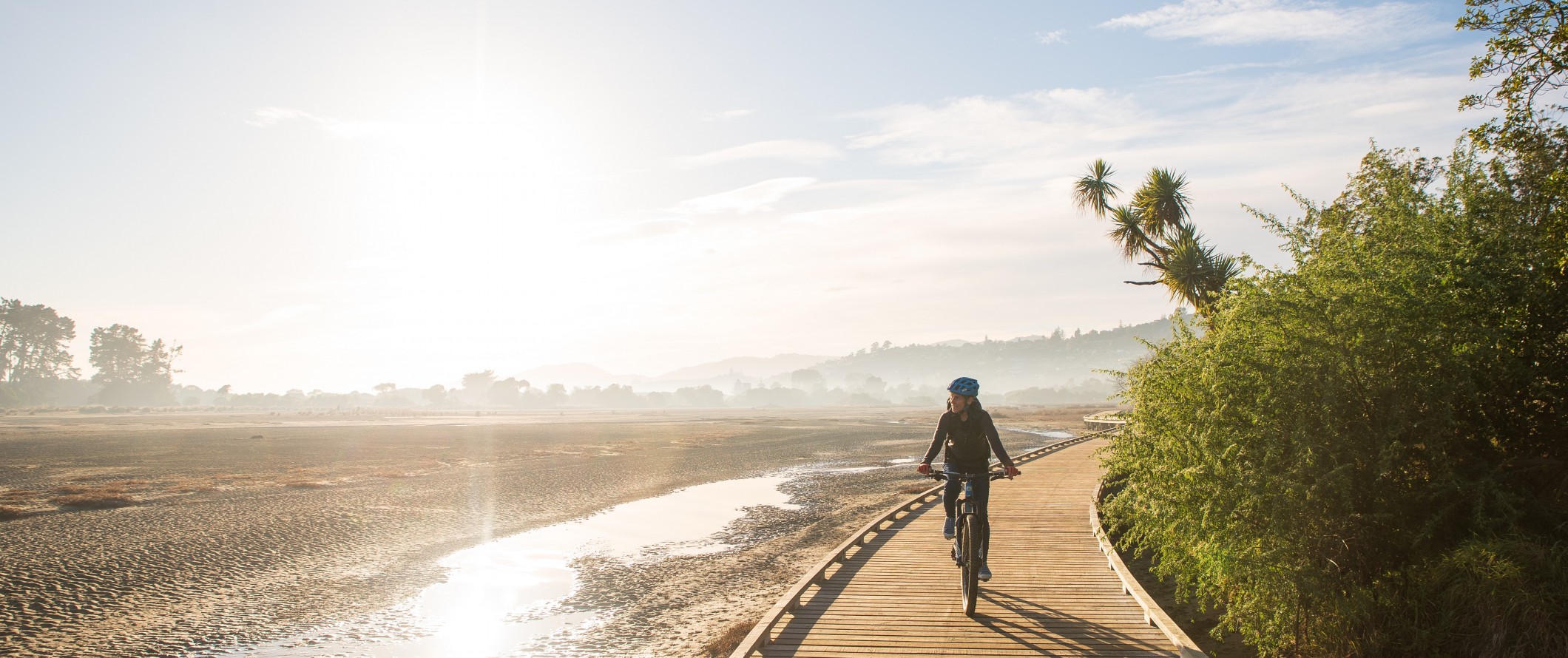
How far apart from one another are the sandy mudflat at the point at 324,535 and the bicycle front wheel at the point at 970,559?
171 inches

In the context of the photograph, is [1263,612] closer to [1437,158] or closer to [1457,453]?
[1457,453]

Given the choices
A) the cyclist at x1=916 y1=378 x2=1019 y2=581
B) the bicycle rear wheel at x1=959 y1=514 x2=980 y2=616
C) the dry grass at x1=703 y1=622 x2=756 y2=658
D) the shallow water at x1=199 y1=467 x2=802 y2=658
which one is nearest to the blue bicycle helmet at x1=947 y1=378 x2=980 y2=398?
the cyclist at x1=916 y1=378 x2=1019 y2=581

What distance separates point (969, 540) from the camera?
7539 millimetres

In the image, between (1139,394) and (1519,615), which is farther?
(1139,394)

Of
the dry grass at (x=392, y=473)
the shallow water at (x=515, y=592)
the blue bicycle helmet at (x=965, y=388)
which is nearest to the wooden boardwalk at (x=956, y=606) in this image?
the blue bicycle helmet at (x=965, y=388)

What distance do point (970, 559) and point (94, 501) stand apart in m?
26.7

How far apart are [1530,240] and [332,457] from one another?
146ft

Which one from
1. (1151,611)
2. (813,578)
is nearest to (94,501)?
(813,578)

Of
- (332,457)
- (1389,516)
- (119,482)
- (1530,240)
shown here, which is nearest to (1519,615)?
(1389,516)

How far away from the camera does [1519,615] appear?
5.36 metres

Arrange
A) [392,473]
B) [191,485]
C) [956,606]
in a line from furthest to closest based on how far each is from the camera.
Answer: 1. [392,473]
2. [191,485]
3. [956,606]

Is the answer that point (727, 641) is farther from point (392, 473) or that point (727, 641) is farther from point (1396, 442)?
point (392, 473)

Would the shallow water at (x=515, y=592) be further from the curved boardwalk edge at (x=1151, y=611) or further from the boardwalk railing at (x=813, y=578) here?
the curved boardwalk edge at (x=1151, y=611)

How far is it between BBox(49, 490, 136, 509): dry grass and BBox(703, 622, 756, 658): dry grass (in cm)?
2144
